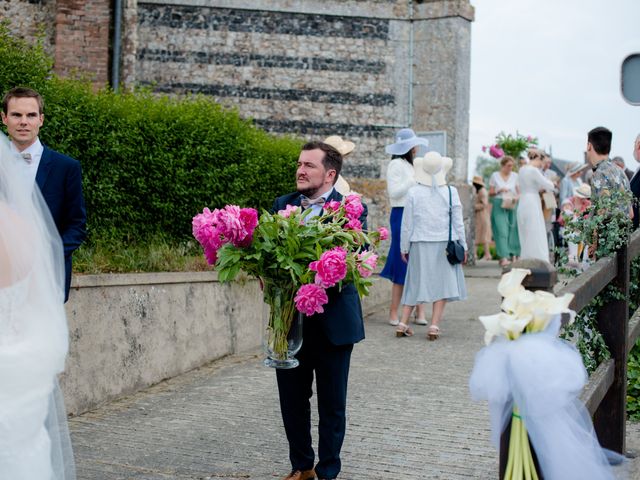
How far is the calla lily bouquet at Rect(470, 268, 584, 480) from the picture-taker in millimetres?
2945

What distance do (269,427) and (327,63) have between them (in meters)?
11.5

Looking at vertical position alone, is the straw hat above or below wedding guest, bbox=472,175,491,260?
above

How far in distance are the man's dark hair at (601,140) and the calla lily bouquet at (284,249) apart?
13.0 feet

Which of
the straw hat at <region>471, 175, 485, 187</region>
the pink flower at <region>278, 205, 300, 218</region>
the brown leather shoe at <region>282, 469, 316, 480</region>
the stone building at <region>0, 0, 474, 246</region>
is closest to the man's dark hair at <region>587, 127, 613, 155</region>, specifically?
the pink flower at <region>278, 205, 300, 218</region>

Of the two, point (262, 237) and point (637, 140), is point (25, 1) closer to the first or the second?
point (637, 140)

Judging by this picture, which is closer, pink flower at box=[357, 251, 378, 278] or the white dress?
pink flower at box=[357, 251, 378, 278]

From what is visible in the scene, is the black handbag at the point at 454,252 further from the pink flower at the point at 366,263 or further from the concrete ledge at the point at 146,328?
the pink flower at the point at 366,263

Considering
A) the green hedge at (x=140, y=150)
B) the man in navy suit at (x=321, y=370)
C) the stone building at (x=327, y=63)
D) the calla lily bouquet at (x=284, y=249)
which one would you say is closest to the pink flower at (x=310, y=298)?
the calla lily bouquet at (x=284, y=249)

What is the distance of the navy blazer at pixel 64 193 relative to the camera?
5957 mm

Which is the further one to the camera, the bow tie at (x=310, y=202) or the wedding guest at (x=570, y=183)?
the wedding guest at (x=570, y=183)

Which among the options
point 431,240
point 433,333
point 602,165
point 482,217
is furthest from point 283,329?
point 482,217

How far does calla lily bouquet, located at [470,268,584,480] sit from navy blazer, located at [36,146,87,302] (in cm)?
359

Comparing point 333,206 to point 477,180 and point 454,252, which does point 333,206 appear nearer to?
point 454,252

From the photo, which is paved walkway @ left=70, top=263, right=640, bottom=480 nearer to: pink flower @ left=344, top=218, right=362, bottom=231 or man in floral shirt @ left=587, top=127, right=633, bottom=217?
pink flower @ left=344, top=218, right=362, bottom=231
